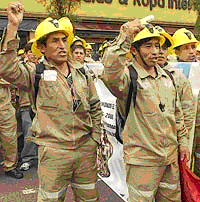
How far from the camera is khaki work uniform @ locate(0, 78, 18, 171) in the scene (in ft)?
18.8

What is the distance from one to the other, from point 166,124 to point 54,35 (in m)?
1.21

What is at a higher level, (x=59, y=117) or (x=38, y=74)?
(x=38, y=74)

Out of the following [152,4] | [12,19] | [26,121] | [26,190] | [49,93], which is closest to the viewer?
[12,19]

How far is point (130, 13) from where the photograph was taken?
19172 mm

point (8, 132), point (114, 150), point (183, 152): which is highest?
point (183, 152)

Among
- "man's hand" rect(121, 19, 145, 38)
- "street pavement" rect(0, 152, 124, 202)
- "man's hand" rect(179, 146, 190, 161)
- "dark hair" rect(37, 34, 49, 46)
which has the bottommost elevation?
"street pavement" rect(0, 152, 124, 202)

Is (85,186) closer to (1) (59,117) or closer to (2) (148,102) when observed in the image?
(1) (59,117)

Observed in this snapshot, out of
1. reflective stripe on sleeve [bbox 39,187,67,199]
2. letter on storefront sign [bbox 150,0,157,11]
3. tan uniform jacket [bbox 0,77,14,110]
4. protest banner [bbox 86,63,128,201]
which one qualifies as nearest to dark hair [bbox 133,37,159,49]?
protest banner [bbox 86,63,128,201]

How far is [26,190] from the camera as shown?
517cm

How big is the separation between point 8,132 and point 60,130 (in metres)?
2.79

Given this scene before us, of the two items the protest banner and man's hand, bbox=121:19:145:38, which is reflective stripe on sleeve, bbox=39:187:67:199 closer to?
the protest banner

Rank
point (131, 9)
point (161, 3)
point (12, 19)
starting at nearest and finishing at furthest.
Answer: point (12, 19) < point (131, 9) < point (161, 3)

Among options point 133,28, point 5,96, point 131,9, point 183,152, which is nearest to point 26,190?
point 5,96

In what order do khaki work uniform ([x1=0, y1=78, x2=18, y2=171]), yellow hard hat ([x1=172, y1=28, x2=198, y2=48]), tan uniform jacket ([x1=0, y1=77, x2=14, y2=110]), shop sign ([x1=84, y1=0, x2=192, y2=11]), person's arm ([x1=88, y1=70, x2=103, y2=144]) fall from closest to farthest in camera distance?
person's arm ([x1=88, y1=70, x2=103, y2=144])
yellow hard hat ([x1=172, y1=28, x2=198, y2=48])
tan uniform jacket ([x1=0, y1=77, x2=14, y2=110])
khaki work uniform ([x1=0, y1=78, x2=18, y2=171])
shop sign ([x1=84, y1=0, x2=192, y2=11])
